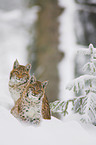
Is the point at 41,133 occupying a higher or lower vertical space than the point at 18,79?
lower

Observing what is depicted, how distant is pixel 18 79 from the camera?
4000 mm

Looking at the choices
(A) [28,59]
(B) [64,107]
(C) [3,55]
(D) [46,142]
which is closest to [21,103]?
(D) [46,142]

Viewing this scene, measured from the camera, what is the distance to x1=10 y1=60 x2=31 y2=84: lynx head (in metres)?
3.94

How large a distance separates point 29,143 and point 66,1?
4.64m

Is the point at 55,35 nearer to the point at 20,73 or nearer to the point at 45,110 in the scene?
the point at 20,73

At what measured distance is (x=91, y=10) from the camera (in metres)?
6.78

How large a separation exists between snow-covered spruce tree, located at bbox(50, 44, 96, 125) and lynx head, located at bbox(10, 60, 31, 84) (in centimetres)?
59

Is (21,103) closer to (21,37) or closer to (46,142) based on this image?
(46,142)

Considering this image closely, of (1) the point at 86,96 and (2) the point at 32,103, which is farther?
(1) the point at 86,96

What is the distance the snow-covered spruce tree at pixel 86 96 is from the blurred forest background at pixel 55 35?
6.93ft

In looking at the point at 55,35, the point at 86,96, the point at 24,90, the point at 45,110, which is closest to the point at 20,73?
the point at 24,90

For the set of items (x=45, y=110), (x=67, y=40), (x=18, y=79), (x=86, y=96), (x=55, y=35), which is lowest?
(x=45, y=110)

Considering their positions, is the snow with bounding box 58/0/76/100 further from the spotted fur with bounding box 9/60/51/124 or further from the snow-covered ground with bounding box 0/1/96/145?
the spotted fur with bounding box 9/60/51/124

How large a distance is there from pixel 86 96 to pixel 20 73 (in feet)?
3.19
